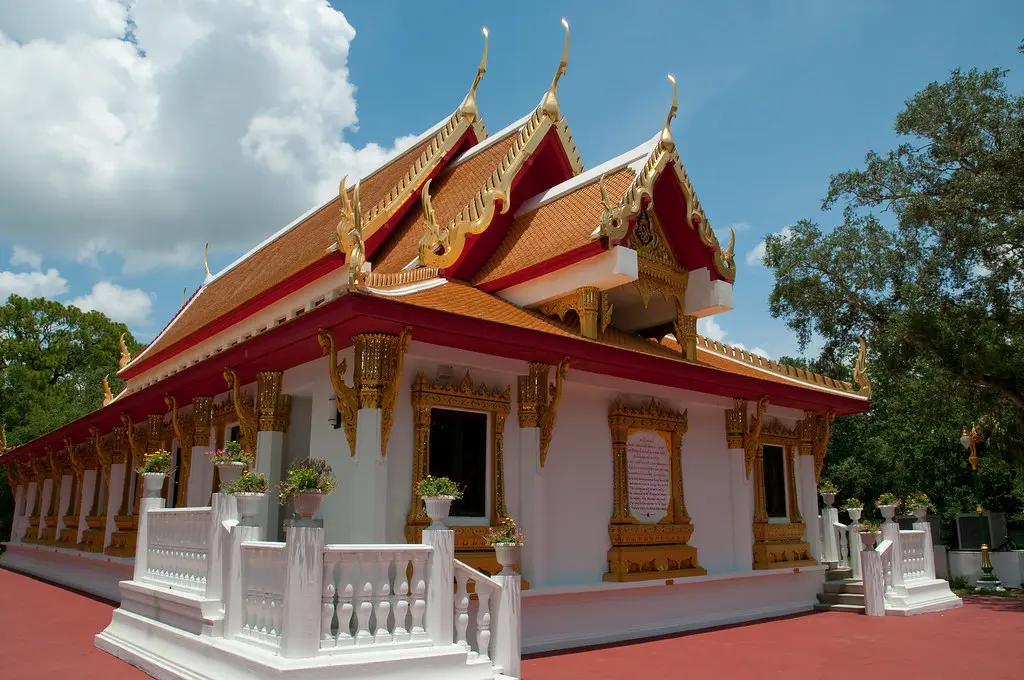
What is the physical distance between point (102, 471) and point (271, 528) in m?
7.04

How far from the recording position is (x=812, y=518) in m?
12.4

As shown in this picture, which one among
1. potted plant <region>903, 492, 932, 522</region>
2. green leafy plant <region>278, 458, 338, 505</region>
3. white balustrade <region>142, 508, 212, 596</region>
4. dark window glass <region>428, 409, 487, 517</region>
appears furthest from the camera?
potted plant <region>903, 492, 932, 522</region>

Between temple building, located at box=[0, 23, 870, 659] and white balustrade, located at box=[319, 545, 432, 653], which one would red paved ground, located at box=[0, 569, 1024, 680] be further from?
white balustrade, located at box=[319, 545, 432, 653]

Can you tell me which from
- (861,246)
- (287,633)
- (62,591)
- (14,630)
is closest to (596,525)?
(287,633)

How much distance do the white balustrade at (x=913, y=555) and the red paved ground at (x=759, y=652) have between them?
0.92 metres

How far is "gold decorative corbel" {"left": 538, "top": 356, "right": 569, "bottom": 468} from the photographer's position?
8.50m

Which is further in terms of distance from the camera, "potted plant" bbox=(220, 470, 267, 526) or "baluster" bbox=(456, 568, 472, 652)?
"potted plant" bbox=(220, 470, 267, 526)

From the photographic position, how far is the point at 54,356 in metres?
39.5

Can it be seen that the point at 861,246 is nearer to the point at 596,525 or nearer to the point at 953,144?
the point at 953,144

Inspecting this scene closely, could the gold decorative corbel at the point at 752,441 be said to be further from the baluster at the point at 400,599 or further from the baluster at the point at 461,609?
the baluster at the point at 400,599

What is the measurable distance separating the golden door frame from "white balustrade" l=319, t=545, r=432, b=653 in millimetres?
3491

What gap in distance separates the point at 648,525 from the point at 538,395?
2.20 m

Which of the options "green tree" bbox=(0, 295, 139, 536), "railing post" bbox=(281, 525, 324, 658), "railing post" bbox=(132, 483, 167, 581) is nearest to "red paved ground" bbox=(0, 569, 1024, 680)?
"railing post" bbox=(132, 483, 167, 581)

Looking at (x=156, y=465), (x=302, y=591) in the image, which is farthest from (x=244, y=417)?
(x=302, y=591)
